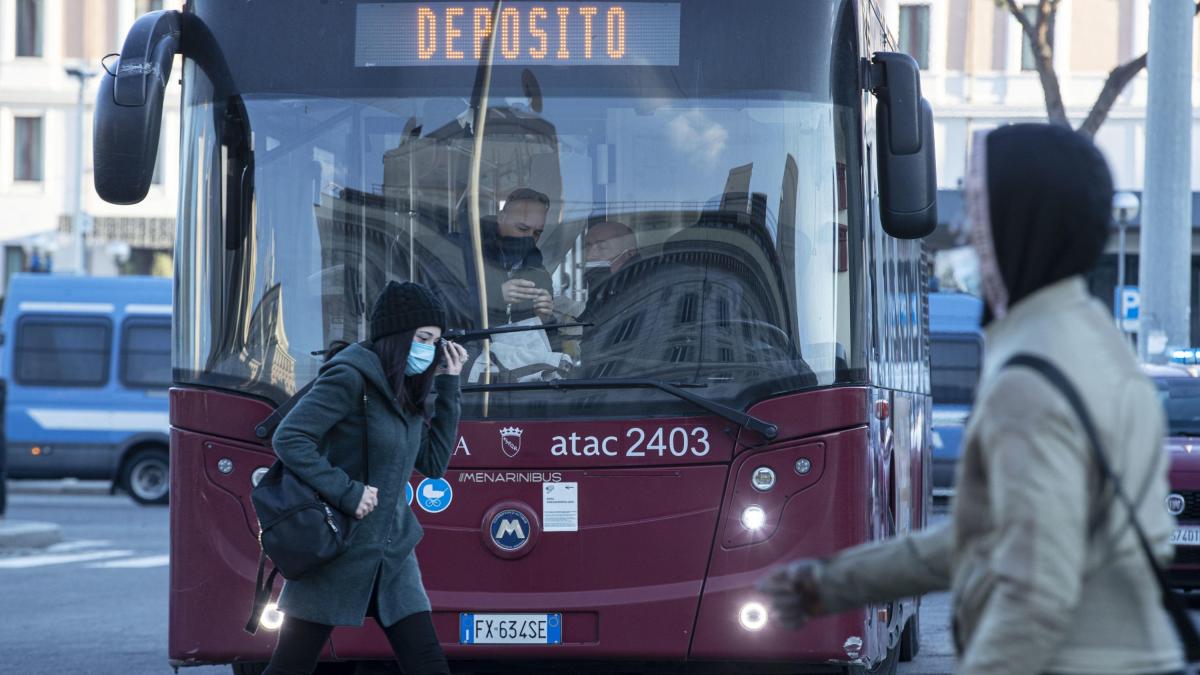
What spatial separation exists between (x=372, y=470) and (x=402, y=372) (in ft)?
1.02

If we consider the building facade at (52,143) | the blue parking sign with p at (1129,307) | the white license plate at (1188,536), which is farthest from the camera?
the building facade at (52,143)

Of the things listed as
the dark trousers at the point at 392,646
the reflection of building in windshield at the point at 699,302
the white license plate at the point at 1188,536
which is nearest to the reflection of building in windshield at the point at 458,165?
the reflection of building in windshield at the point at 699,302

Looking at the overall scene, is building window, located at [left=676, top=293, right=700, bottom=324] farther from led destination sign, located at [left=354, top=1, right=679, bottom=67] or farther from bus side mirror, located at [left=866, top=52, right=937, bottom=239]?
led destination sign, located at [left=354, top=1, right=679, bottom=67]

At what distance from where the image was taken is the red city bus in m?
7.07

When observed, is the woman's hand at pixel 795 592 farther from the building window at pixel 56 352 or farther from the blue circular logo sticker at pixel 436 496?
the building window at pixel 56 352

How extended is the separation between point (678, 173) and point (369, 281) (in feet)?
3.90

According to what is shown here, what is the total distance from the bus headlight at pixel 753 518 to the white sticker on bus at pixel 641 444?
26cm

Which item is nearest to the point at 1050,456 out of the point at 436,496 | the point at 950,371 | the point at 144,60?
the point at 436,496

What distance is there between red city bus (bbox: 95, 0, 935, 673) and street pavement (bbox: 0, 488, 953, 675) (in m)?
3.28

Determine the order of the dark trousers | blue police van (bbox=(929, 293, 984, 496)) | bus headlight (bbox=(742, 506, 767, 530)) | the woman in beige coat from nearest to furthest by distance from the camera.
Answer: the woman in beige coat < the dark trousers < bus headlight (bbox=(742, 506, 767, 530)) < blue police van (bbox=(929, 293, 984, 496))

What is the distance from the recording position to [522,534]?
719 cm

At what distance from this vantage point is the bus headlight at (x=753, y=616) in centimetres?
702

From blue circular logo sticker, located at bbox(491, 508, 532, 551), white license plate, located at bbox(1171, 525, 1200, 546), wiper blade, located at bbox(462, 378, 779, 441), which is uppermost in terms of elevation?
wiper blade, located at bbox(462, 378, 779, 441)

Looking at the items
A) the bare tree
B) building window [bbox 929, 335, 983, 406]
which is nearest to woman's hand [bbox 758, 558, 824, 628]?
the bare tree
